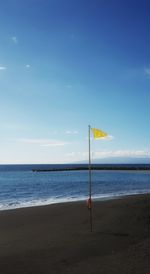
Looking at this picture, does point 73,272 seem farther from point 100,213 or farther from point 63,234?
point 100,213

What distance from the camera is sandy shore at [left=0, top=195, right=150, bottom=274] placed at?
7.95 meters

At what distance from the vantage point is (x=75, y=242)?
10.9 meters

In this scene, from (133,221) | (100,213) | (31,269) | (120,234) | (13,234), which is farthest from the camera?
(100,213)


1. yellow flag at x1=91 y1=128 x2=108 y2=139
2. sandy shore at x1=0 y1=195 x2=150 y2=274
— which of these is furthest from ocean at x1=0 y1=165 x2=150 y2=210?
yellow flag at x1=91 y1=128 x2=108 y2=139

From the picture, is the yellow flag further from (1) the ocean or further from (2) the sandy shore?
(1) the ocean

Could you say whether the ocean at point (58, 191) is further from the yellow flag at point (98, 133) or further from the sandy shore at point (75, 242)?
the yellow flag at point (98, 133)

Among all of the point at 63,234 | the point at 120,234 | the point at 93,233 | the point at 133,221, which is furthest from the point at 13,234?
the point at 133,221

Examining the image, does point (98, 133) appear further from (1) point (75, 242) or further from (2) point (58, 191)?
(2) point (58, 191)

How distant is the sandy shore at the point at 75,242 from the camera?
795cm

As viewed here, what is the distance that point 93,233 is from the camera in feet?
40.7

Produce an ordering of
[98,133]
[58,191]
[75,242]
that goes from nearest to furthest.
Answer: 1. [75,242]
2. [98,133]
3. [58,191]

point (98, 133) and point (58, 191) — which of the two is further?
point (58, 191)

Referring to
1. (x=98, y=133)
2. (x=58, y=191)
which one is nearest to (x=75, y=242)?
(x=98, y=133)

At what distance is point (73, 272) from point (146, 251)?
7.62 ft
